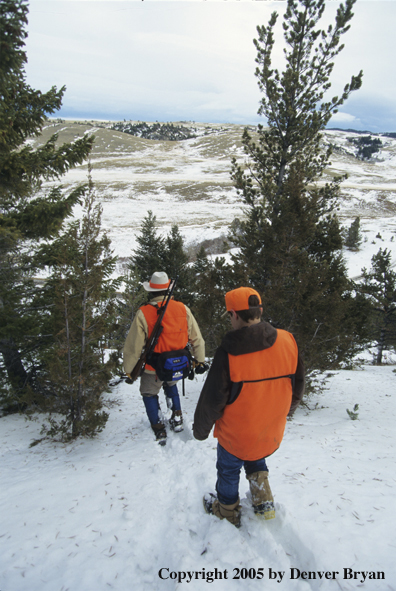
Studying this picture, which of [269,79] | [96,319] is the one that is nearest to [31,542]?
[96,319]

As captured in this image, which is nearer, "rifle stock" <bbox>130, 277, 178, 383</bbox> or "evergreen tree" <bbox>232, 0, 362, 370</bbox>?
"rifle stock" <bbox>130, 277, 178, 383</bbox>

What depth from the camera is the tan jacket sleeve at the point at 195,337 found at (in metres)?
4.27

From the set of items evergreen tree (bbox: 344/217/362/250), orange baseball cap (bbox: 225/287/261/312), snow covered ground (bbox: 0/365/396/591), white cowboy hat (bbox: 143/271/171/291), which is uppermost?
orange baseball cap (bbox: 225/287/261/312)

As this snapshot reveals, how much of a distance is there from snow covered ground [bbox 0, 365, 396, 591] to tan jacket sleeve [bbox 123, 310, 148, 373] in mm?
1375

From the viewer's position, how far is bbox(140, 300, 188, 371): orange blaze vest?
155 inches

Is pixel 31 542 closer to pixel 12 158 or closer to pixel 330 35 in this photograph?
pixel 12 158

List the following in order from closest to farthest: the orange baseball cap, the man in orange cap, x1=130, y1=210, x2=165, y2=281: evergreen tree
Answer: the man in orange cap, the orange baseball cap, x1=130, y1=210, x2=165, y2=281: evergreen tree

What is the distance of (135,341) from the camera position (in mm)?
3900

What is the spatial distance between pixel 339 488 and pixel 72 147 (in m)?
7.57

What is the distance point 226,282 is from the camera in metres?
6.93

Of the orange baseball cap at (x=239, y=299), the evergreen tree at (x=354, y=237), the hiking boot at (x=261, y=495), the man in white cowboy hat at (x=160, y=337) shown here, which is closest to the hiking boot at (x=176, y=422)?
the man in white cowboy hat at (x=160, y=337)

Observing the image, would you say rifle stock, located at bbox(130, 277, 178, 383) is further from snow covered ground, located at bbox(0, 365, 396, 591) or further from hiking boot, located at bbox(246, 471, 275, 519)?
hiking boot, located at bbox(246, 471, 275, 519)

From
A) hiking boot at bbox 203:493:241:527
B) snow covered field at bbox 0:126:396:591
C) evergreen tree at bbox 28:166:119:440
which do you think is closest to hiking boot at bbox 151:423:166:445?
snow covered field at bbox 0:126:396:591

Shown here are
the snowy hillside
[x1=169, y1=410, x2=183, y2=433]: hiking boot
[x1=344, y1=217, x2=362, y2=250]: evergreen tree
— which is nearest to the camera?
[x1=169, y1=410, x2=183, y2=433]: hiking boot
